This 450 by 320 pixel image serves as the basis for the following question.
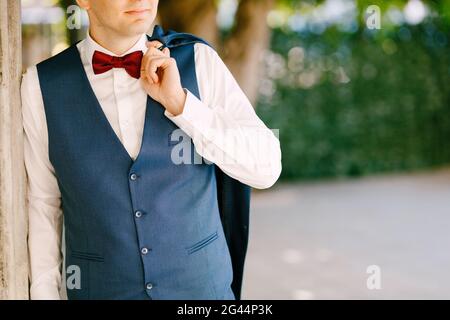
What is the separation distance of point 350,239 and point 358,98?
3997 mm

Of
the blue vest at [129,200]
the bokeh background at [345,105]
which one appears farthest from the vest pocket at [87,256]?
the bokeh background at [345,105]

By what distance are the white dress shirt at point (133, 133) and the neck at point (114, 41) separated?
0.02 m

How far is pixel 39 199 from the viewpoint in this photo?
80.0 inches

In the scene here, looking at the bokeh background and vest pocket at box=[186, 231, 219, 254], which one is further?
the bokeh background

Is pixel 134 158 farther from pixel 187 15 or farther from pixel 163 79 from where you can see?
pixel 187 15

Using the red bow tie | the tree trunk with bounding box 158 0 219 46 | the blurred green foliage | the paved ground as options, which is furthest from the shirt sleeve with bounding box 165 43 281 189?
the blurred green foliage

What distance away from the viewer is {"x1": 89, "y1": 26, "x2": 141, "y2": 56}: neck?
6.64ft

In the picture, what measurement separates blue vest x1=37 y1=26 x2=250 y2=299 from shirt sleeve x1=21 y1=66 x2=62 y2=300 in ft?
0.11

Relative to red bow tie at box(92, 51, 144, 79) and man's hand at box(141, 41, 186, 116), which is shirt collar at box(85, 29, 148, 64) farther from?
man's hand at box(141, 41, 186, 116)

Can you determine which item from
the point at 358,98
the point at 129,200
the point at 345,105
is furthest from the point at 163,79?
the point at 358,98

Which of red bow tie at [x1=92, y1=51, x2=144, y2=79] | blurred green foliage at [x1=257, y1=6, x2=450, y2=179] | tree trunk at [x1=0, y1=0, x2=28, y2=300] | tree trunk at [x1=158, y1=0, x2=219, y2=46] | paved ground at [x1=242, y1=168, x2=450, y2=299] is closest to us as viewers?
tree trunk at [x1=0, y1=0, x2=28, y2=300]

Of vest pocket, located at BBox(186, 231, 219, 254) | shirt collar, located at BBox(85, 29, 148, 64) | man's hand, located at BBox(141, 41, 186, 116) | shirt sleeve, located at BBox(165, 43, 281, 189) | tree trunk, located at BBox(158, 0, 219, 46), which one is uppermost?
tree trunk, located at BBox(158, 0, 219, 46)
